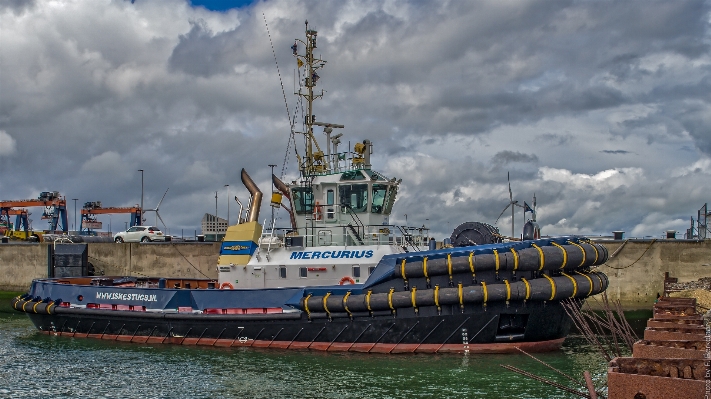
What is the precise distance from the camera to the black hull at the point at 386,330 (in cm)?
1427

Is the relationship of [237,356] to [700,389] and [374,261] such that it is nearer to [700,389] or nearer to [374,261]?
[374,261]

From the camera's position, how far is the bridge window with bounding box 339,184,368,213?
17.2 m

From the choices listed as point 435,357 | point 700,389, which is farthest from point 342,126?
point 700,389

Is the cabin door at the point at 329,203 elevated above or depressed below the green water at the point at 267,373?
above

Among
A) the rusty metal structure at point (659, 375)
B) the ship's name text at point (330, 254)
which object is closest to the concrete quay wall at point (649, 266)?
the ship's name text at point (330, 254)

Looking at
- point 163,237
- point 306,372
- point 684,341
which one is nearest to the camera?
point 684,341

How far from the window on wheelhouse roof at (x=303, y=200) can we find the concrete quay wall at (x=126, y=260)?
9.14m

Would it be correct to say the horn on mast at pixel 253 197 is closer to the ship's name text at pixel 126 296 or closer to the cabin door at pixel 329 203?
the cabin door at pixel 329 203

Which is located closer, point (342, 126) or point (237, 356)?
point (237, 356)

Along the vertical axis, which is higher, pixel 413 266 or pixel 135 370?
pixel 413 266

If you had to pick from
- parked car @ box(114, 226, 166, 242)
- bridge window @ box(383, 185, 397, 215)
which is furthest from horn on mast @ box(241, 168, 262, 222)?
parked car @ box(114, 226, 166, 242)

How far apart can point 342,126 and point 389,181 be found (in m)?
2.35

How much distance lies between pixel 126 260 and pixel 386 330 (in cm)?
1693

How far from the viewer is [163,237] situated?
34.4 metres
